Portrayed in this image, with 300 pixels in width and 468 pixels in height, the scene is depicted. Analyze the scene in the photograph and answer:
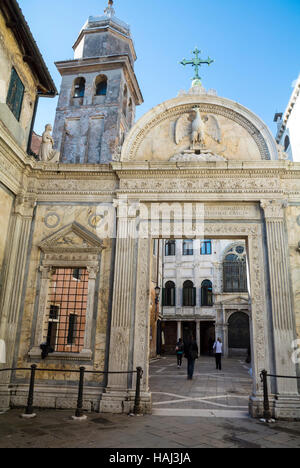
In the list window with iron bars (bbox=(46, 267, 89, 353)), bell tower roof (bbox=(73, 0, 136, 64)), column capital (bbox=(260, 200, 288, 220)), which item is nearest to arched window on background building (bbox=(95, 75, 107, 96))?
bell tower roof (bbox=(73, 0, 136, 64))

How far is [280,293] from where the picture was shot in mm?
8375

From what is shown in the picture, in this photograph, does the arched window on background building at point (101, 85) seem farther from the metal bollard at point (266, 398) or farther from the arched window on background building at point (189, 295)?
the metal bollard at point (266, 398)

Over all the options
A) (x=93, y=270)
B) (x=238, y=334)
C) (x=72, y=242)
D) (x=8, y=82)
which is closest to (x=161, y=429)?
(x=93, y=270)

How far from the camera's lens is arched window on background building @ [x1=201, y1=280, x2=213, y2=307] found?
30.6 metres

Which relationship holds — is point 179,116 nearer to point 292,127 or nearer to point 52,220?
point 52,220

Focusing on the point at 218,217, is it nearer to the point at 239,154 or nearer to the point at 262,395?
the point at 239,154

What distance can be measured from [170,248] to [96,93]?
49.3 ft

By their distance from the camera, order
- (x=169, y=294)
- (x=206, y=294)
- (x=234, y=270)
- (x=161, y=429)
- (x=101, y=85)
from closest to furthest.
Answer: (x=161, y=429)
(x=101, y=85)
(x=234, y=270)
(x=206, y=294)
(x=169, y=294)

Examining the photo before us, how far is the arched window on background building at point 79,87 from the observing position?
26.6 meters

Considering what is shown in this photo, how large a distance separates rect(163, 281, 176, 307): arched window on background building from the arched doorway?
17.5 feet

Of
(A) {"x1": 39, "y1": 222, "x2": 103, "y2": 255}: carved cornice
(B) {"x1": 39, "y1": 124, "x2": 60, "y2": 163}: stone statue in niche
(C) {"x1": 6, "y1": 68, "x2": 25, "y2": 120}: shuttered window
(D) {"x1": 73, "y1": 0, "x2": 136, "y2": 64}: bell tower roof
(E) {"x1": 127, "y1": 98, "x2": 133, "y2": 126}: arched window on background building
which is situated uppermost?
(D) {"x1": 73, "y1": 0, "x2": 136, "y2": 64}: bell tower roof

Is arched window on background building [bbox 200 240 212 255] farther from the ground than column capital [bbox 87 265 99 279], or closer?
farther from the ground

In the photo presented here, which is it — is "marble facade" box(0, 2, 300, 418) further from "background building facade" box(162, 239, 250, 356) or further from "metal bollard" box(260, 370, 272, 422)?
"background building facade" box(162, 239, 250, 356)
